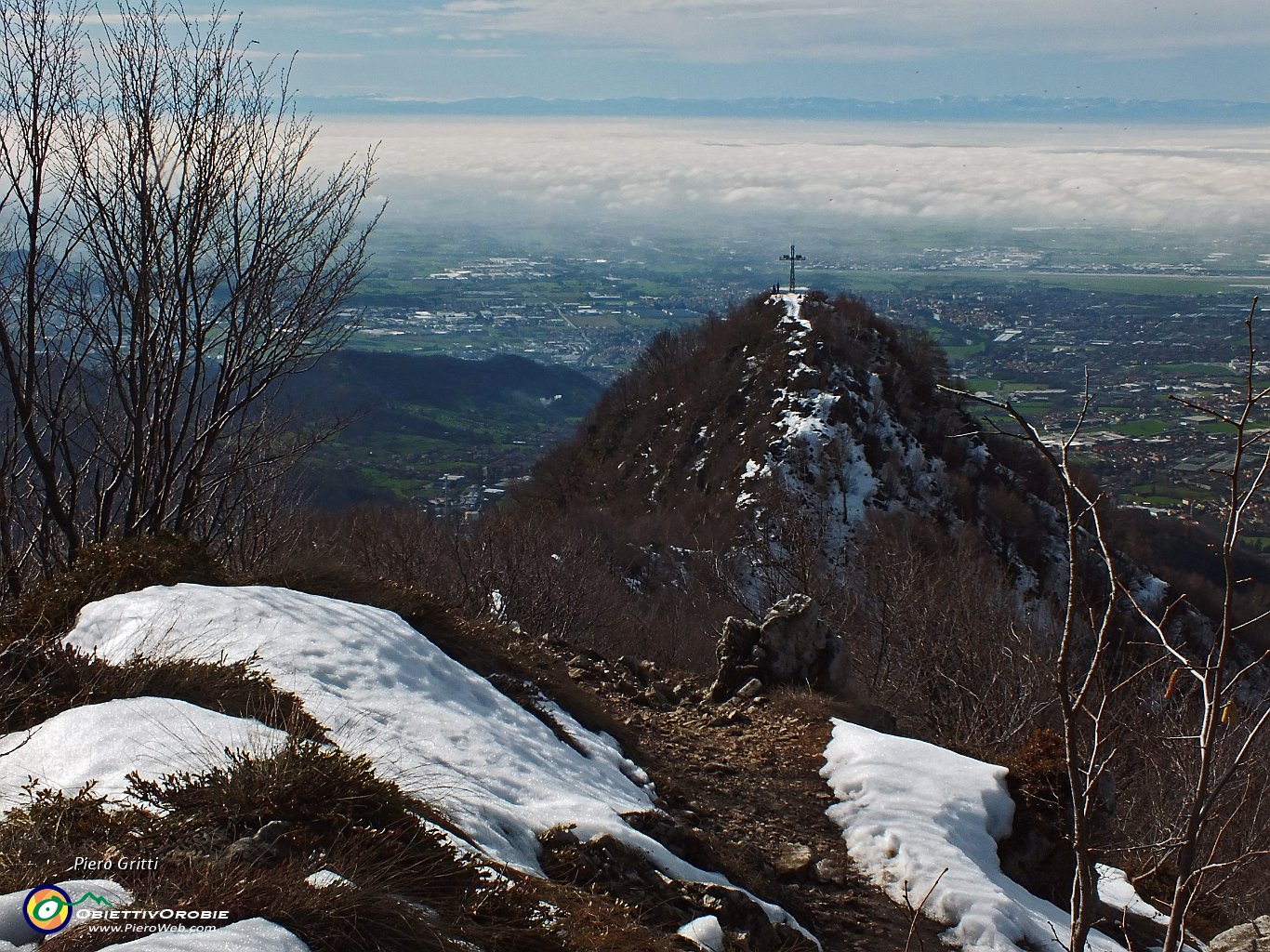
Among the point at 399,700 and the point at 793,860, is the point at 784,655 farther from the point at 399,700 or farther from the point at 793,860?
the point at 399,700

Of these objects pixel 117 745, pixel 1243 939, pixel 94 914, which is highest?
pixel 94 914

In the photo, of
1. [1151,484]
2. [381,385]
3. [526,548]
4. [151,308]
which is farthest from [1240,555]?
[381,385]

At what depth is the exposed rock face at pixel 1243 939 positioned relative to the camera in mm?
5529

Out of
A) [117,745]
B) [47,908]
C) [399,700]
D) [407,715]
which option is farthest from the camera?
[399,700]

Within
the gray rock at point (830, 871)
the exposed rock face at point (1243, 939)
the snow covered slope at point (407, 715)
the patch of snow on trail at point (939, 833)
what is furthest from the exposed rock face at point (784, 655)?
the exposed rock face at point (1243, 939)

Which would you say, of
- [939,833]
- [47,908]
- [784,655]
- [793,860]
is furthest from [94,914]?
[784,655]

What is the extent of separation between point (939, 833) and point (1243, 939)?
279cm

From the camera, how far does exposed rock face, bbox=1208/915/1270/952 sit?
553 centimetres

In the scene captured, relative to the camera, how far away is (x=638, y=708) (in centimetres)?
1168

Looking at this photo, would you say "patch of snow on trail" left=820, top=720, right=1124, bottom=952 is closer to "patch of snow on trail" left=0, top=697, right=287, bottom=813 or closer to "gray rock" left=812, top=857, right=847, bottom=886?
"gray rock" left=812, top=857, right=847, bottom=886

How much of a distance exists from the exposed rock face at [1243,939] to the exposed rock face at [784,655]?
640 centimetres

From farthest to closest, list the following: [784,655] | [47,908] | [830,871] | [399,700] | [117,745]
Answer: [784,655] → [830,871] → [399,700] → [117,745] → [47,908]

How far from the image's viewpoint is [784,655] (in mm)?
12688

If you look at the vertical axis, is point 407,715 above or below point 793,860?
above
